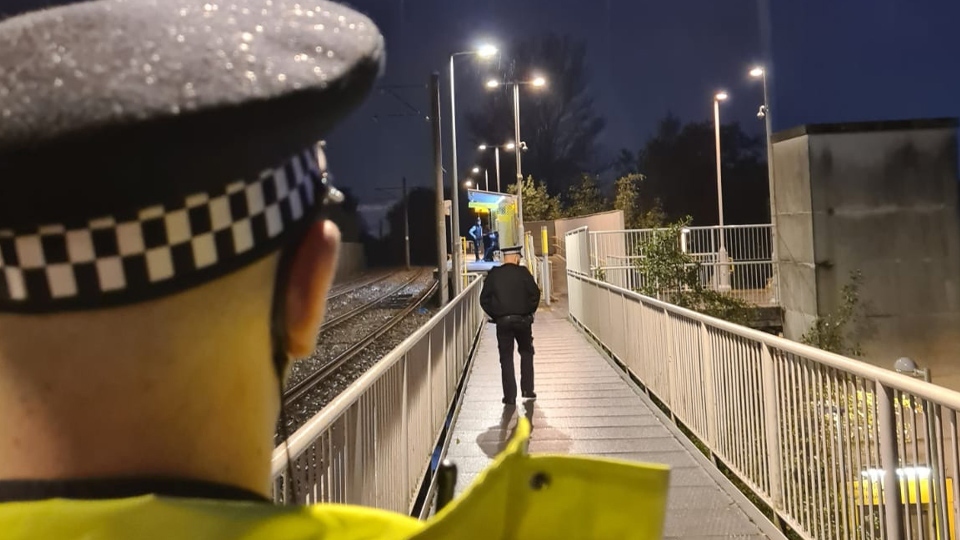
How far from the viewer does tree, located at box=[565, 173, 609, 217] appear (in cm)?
5350

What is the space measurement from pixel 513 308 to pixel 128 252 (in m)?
8.26

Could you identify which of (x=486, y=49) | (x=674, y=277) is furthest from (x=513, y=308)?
(x=486, y=49)

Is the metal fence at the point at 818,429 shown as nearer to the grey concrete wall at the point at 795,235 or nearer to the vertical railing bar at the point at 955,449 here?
the vertical railing bar at the point at 955,449

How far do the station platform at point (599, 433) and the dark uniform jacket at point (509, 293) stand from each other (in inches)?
40.0

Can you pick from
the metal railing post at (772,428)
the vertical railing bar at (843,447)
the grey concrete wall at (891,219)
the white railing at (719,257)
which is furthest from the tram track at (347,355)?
the grey concrete wall at (891,219)

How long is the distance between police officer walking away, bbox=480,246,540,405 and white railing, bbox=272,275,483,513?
79 centimetres

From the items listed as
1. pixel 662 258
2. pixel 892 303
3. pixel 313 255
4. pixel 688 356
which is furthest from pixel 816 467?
pixel 892 303

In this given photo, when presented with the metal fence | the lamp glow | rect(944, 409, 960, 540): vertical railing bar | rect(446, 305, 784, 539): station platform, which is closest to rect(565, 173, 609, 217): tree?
the lamp glow

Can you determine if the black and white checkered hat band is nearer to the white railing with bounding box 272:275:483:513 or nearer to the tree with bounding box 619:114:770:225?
the white railing with bounding box 272:275:483:513

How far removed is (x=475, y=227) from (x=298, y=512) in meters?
42.6

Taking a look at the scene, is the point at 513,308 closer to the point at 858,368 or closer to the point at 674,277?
the point at 858,368

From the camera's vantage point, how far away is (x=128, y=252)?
0.90 m

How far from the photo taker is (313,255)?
3.52 feet

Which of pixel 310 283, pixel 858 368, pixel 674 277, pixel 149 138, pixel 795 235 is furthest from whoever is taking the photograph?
pixel 795 235
